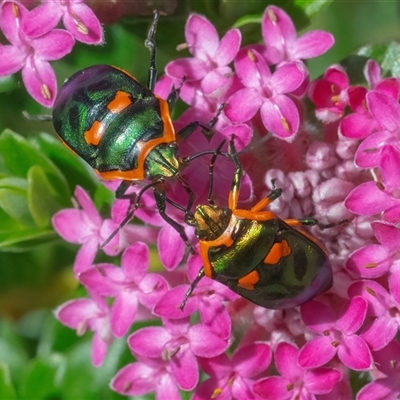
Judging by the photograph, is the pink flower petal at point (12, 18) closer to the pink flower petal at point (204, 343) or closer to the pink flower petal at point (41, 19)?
the pink flower petal at point (41, 19)

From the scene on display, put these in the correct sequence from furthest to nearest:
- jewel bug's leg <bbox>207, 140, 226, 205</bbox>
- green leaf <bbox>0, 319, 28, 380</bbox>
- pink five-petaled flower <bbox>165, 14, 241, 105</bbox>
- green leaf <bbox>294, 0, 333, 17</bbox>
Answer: green leaf <bbox>0, 319, 28, 380</bbox> → green leaf <bbox>294, 0, 333, 17</bbox> → pink five-petaled flower <bbox>165, 14, 241, 105</bbox> → jewel bug's leg <bbox>207, 140, 226, 205</bbox>

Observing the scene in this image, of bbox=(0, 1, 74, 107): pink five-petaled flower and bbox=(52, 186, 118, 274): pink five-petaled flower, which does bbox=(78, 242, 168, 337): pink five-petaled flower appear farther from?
bbox=(0, 1, 74, 107): pink five-petaled flower

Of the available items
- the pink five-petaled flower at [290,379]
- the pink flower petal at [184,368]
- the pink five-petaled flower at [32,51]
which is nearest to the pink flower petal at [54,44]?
the pink five-petaled flower at [32,51]

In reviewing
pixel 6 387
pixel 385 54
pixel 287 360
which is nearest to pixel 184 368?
pixel 287 360

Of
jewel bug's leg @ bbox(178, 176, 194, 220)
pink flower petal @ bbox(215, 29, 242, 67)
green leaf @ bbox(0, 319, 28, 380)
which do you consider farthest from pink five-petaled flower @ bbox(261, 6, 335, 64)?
green leaf @ bbox(0, 319, 28, 380)

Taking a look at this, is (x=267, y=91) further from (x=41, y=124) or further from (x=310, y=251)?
(x=41, y=124)

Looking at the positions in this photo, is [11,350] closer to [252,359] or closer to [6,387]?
[6,387]

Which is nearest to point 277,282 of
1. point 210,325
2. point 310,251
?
point 310,251
